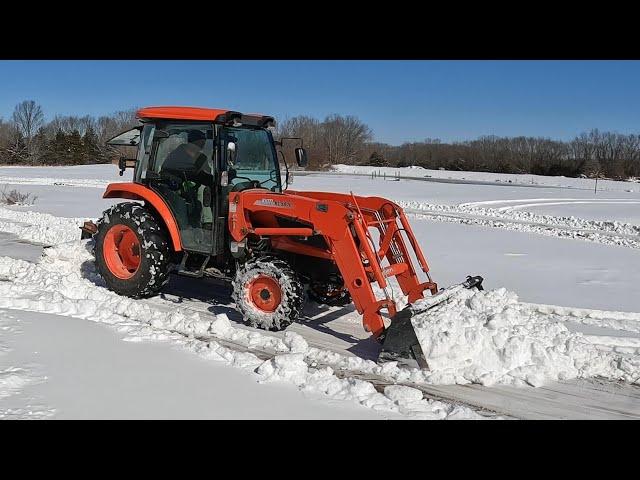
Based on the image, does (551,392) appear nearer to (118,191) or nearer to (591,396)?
(591,396)

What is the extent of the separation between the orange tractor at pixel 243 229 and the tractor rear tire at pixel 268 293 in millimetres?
11

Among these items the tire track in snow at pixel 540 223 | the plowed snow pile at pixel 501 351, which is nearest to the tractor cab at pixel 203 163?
the plowed snow pile at pixel 501 351

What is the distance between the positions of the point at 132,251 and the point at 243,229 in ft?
5.92

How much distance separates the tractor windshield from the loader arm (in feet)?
1.09

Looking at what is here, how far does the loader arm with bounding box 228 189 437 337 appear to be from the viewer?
17.4 ft

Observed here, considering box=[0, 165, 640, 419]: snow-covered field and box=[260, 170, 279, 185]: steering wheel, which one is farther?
box=[260, 170, 279, 185]: steering wheel

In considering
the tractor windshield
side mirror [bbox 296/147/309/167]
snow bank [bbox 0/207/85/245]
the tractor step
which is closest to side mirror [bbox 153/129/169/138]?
the tractor windshield

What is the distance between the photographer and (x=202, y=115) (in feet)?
20.8

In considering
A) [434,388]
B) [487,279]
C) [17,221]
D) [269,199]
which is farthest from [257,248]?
[17,221]

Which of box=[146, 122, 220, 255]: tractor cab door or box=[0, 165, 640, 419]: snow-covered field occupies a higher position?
box=[146, 122, 220, 255]: tractor cab door

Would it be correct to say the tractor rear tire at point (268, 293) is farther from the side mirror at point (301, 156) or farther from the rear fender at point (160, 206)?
the side mirror at point (301, 156)

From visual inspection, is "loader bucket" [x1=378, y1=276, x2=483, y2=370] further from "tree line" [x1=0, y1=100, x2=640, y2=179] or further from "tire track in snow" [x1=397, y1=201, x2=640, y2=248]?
"tree line" [x1=0, y1=100, x2=640, y2=179]

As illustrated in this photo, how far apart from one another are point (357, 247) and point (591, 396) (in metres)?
2.33

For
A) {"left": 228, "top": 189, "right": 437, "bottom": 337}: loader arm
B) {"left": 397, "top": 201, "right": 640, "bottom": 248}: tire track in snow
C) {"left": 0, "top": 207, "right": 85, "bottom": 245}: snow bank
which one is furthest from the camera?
{"left": 397, "top": 201, "right": 640, "bottom": 248}: tire track in snow
